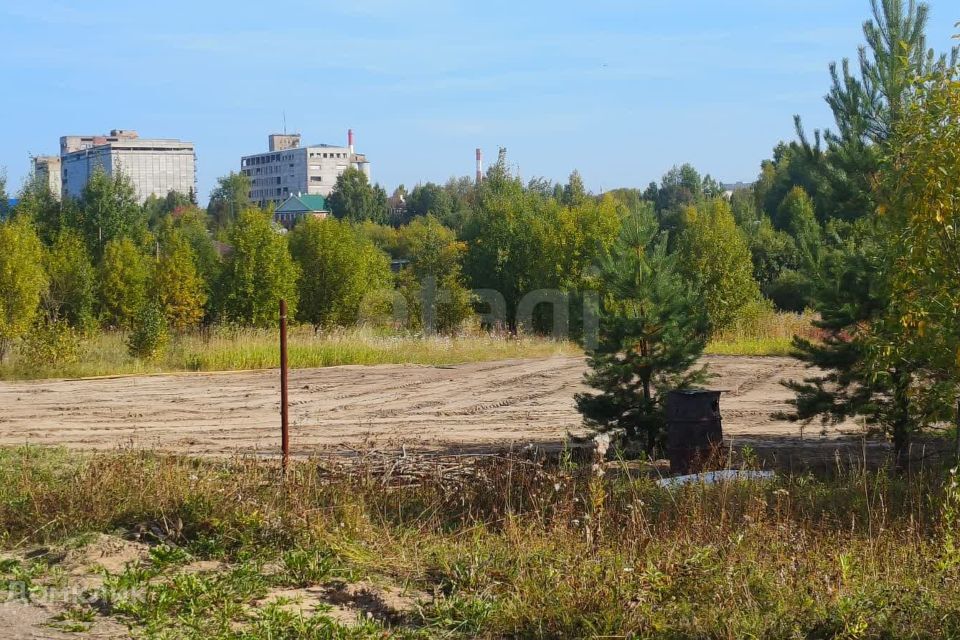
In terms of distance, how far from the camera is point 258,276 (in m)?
27.0

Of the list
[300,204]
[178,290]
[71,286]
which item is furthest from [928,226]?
[300,204]

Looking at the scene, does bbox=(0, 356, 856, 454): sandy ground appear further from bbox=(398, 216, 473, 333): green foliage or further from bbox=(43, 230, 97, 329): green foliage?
bbox=(43, 230, 97, 329): green foliage

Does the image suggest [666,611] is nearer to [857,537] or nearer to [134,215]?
[857,537]

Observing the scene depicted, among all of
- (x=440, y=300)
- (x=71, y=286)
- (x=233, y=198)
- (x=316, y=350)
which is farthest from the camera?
(x=233, y=198)

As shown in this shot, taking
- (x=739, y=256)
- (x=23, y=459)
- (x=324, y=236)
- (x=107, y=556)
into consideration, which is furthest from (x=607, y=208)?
(x=107, y=556)

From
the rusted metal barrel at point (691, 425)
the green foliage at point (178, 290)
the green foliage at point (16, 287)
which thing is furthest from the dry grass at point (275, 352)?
the rusted metal barrel at point (691, 425)

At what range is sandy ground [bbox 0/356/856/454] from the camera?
12.3 m

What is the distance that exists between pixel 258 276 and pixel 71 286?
590 cm

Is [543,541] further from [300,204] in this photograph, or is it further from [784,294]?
[300,204]

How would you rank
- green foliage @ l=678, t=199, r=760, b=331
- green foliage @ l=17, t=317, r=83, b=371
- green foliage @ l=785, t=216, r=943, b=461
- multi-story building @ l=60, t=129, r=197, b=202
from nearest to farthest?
green foliage @ l=785, t=216, r=943, b=461, green foliage @ l=17, t=317, r=83, b=371, green foliage @ l=678, t=199, r=760, b=331, multi-story building @ l=60, t=129, r=197, b=202

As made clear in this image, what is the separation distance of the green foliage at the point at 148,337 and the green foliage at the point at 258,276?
21.4ft

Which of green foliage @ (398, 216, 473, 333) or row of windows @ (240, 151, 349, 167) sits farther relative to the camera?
row of windows @ (240, 151, 349, 167)

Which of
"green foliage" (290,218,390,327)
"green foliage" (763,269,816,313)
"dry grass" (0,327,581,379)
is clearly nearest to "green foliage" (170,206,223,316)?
"green foliage" (290,218,390,327)

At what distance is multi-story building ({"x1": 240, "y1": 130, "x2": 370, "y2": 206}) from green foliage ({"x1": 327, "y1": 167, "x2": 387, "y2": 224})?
85.0 metres
